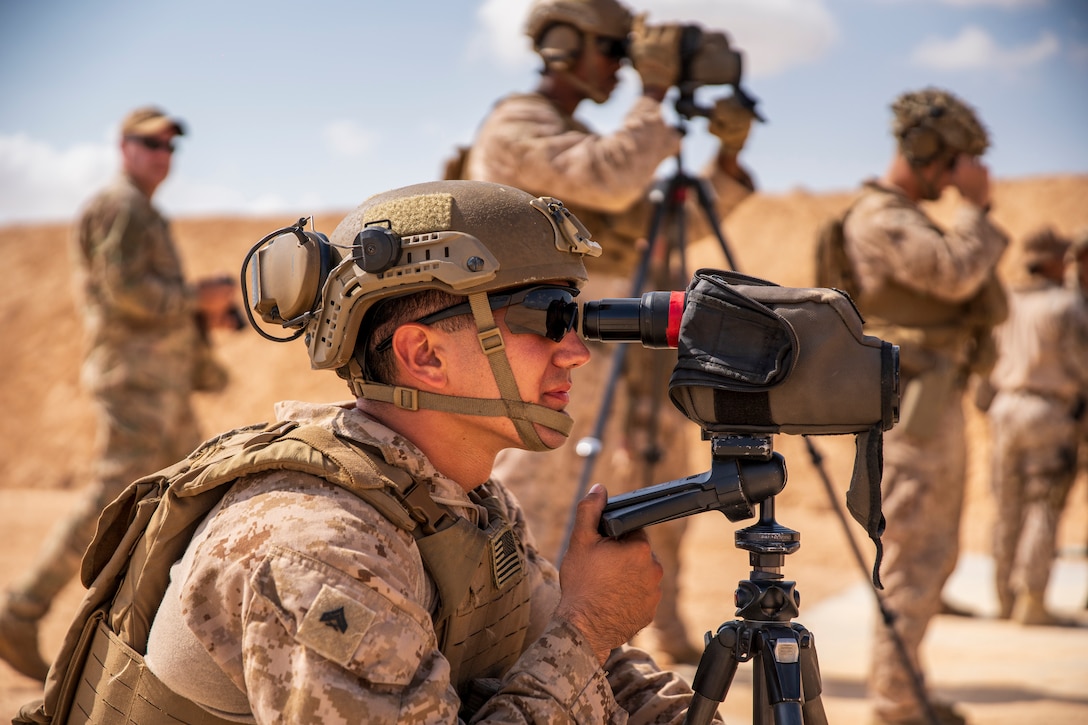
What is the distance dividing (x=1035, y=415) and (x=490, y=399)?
7.34 meters

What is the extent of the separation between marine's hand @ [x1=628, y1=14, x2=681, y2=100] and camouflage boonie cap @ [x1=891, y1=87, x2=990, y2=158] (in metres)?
1.11

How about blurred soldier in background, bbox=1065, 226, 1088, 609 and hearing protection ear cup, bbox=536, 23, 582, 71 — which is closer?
hearing protection ear cup, bbox=536, 23, 582, 71

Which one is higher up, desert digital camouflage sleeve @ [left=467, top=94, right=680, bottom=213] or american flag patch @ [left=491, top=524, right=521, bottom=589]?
desert digital camouflage sleeve @ [left=467, top=94, right=680, bottom=213]

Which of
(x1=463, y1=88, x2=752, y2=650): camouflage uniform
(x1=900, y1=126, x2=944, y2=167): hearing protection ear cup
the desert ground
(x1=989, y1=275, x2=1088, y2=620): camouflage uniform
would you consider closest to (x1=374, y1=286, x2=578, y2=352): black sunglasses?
(x1=463, y1=88, x2=752, y2=650): camouflage uniform

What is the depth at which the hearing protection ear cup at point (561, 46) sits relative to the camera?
498cm

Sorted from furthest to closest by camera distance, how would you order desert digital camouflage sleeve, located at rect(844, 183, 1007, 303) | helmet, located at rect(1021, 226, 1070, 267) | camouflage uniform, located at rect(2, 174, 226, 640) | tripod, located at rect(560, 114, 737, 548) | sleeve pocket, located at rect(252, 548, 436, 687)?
helmet, located at rect(1021, 226, 1070, 267)
camouflage uniform, located at rect(2, 174, 226, 640)
desert digital camouflage sleeve, located at rect(844, 183, 1007, 303)
tripod, located at rect(560, 114, 737, 548)
sleeve pocket, located at rect(252, 548, 436, 687)

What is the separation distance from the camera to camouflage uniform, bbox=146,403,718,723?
175 centimetres

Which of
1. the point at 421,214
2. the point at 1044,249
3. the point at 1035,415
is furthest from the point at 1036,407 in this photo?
the point at 421,214

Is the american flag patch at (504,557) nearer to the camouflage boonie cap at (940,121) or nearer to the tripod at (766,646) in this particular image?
the tripod at (766,646)

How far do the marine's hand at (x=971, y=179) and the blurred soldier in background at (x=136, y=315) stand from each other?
12.2 feet

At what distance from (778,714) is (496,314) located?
87 cm

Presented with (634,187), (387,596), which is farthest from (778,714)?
(634,187)

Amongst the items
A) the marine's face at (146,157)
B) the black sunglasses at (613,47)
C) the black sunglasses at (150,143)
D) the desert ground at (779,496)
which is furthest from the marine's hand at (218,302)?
the black sunglasses at (613,47)

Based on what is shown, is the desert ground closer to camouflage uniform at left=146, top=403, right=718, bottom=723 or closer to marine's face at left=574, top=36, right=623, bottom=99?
marine's face at left=574, top=36, right=623, bottom=99
